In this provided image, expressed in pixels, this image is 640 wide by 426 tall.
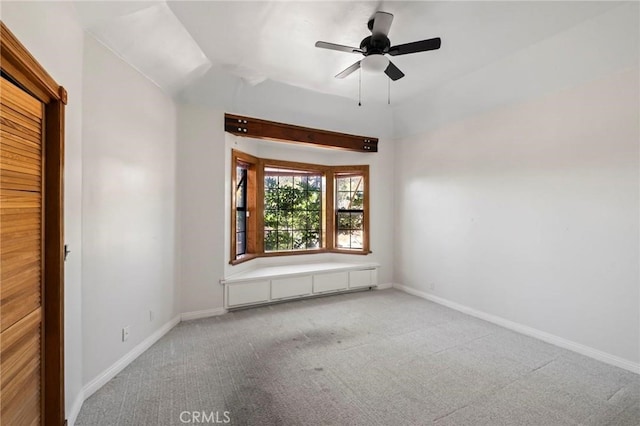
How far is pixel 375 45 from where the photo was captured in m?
2.49

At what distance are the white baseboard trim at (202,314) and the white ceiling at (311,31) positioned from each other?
8.84ft

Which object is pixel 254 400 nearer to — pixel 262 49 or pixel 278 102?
pixel 262 49

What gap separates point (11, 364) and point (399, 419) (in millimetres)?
2172

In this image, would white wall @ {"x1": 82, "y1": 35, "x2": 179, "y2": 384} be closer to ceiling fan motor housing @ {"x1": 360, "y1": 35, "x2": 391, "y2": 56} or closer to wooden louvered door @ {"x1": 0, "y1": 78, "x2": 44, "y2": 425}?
wooden louvered door @ {"x1": 0, "y1": 78, "x2": 44, "y2": 425}

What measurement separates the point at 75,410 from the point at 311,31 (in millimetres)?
3501

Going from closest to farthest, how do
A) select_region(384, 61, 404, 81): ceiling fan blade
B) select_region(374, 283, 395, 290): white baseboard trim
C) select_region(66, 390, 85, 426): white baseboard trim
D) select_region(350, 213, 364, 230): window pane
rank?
1. select_region(66, 390, 85, 426): white baseboard trim
2. select_region(384, 61, 404, 81): ceiling fan blade
3. select_region(374, 283, 395, 290): white baseboard trim
4. select_region(350, 213, 364, 230): window pane

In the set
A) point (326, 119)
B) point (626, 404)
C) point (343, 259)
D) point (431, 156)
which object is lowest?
point (626, 404)

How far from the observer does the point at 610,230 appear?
2.67m

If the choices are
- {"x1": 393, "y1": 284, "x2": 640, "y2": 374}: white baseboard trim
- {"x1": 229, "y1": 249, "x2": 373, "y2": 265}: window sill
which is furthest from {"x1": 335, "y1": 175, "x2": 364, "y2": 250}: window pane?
{"x1": 393, "y1": 284, "x2": 640, "y2": 374}: white baseboard trim

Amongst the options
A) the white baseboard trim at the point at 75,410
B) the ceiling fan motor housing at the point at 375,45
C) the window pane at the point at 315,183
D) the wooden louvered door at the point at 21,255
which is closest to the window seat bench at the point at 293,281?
the window pane at the point at 315,183

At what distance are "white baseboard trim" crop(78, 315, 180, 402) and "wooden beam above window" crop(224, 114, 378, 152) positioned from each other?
255 centimetres

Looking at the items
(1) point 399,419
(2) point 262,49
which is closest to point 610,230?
(1) point 399,419

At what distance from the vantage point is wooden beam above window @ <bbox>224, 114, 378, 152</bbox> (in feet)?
12.6

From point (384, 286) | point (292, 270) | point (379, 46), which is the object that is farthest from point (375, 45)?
point (384, 286)
